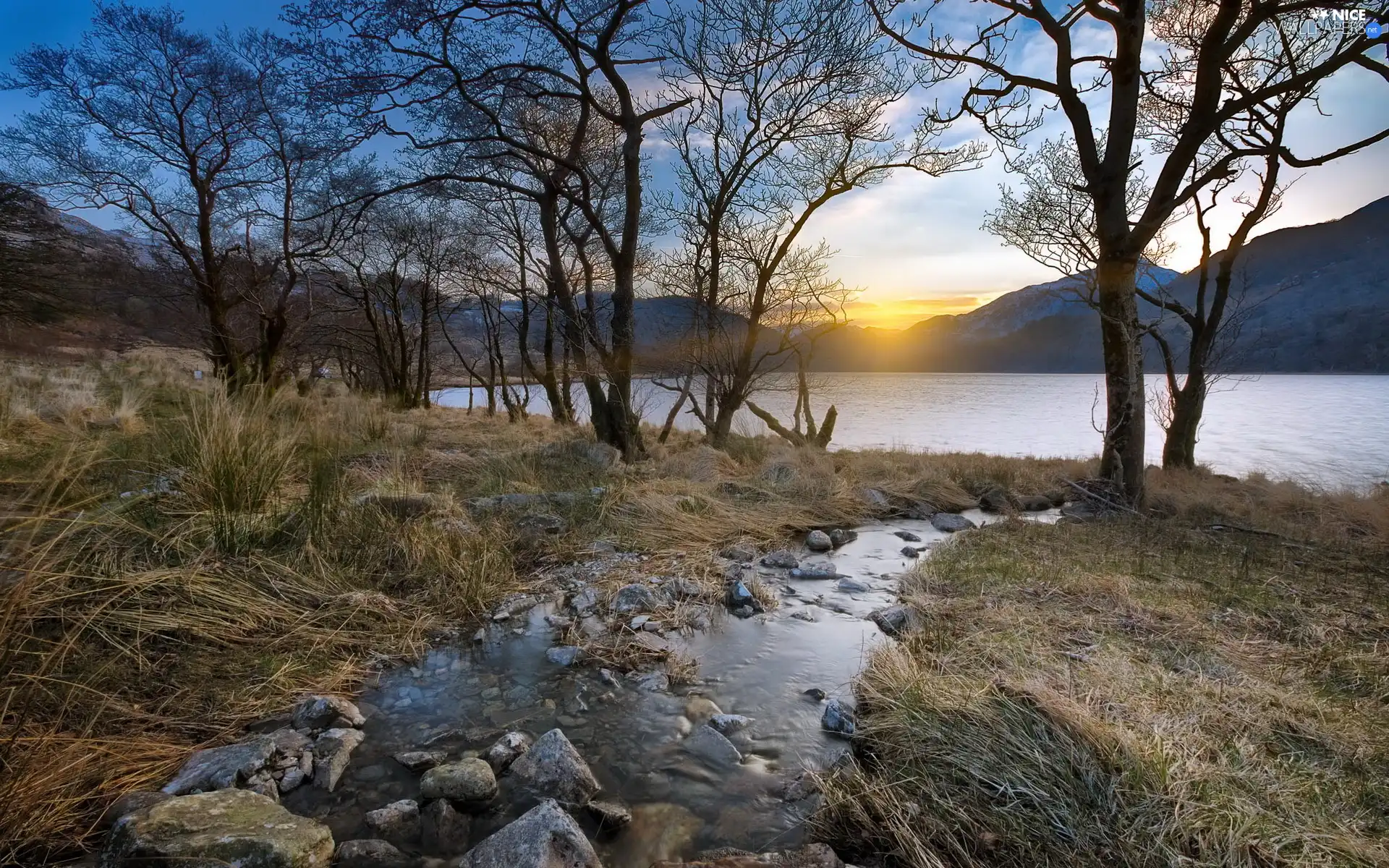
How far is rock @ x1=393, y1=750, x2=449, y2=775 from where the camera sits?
7.98ft

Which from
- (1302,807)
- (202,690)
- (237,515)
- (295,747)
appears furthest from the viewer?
(237,515)

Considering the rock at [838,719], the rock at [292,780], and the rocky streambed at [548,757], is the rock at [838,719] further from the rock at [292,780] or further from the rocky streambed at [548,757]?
A: the rock at [292,780]

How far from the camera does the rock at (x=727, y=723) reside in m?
2.79

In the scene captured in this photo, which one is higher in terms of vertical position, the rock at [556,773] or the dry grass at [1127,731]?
the dry grass at [1127,731]

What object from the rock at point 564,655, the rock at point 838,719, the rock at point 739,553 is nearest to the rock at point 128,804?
the rock at point 564,655

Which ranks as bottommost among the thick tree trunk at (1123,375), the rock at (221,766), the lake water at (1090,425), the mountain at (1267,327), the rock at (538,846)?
the lake water at (1090,425)

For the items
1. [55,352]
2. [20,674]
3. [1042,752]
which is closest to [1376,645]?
[1042,752]

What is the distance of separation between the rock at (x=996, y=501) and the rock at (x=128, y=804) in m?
8.65

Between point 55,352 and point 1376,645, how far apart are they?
4852 cm

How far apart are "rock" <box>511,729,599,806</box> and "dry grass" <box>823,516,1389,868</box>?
96 cm

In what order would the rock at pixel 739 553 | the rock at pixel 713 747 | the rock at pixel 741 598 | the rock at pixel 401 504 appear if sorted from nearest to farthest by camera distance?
the rock at pixel 713 747 < the rock at pixel 741 598 < the rock at pixel 401 504 < the rock at pixel 739 553

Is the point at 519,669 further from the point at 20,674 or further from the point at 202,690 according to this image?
the point at 20,674

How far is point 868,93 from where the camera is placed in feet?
33.9

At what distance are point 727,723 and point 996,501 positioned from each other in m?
7.09
